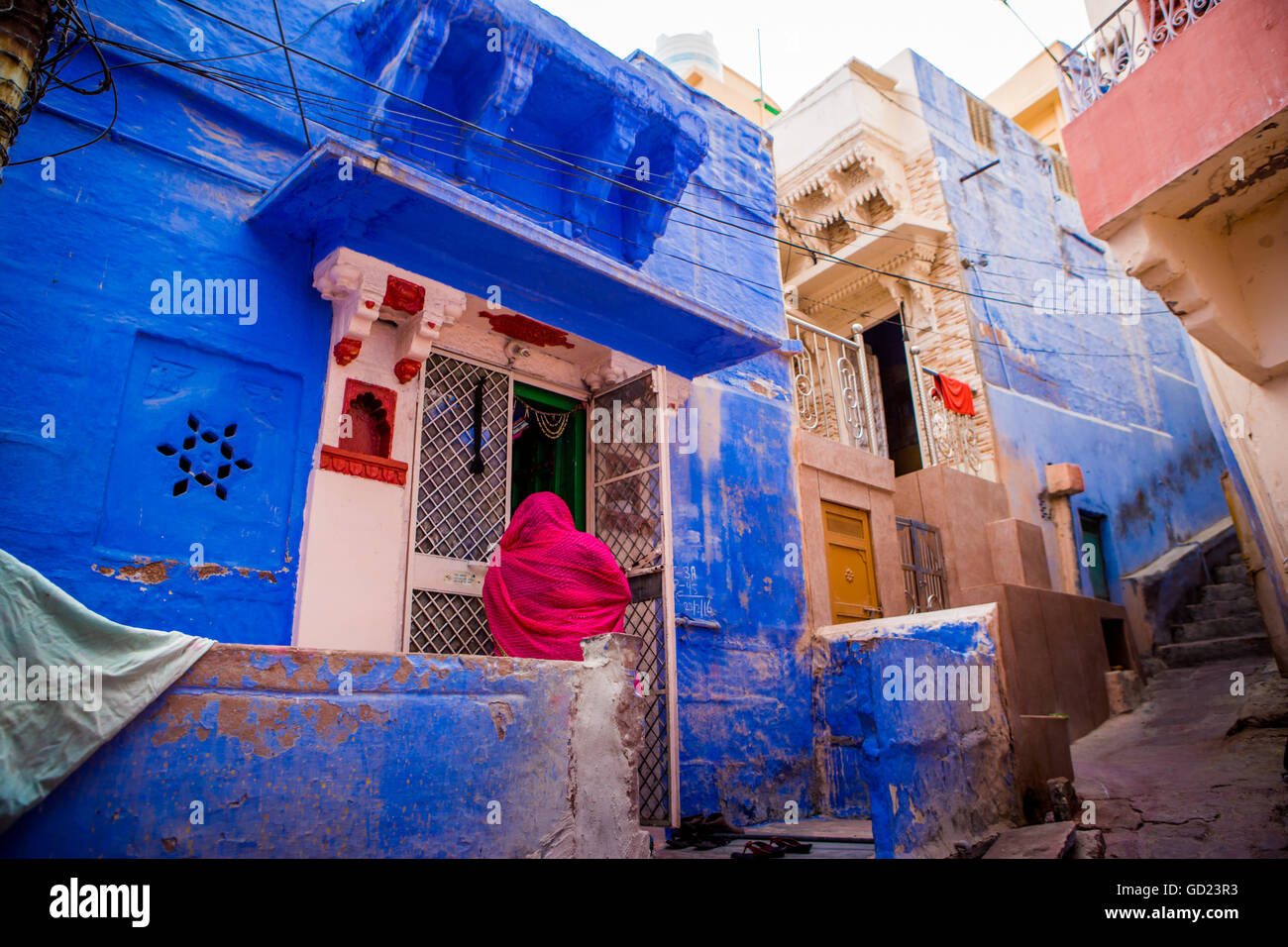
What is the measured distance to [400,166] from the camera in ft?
15.5

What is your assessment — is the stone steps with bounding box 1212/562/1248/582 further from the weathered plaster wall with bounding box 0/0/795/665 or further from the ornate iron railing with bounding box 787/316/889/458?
the weathered plaster wall with bounding box 0/0/795/665

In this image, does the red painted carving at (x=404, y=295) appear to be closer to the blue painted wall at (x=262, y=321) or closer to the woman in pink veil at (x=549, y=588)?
the blue painted wall at (x=262, y=321)

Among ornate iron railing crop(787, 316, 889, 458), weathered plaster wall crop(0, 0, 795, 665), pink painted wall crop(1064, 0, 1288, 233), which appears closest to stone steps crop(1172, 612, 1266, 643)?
ornate iron railing crop(787, 316, 889, 458)

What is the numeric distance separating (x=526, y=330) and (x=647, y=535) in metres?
1.76

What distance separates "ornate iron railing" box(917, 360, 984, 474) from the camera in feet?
34.6

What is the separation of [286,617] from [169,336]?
1.65m

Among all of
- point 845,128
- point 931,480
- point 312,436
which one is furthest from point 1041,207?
point 312,436

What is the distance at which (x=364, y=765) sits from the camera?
10.4 ft

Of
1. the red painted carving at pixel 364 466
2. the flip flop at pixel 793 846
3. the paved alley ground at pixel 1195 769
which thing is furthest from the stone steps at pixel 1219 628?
the red painted carving at pixel 364 466

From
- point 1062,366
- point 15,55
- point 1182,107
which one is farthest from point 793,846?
point 1062,366

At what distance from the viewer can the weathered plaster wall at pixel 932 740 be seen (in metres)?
4.31

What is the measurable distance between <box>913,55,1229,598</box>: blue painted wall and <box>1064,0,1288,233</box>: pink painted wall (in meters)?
4.82

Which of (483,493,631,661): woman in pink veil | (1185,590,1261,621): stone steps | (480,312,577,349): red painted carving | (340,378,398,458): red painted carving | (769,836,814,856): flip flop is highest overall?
(480,312,577,349): red painted carving

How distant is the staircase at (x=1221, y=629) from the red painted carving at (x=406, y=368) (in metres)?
9.78
